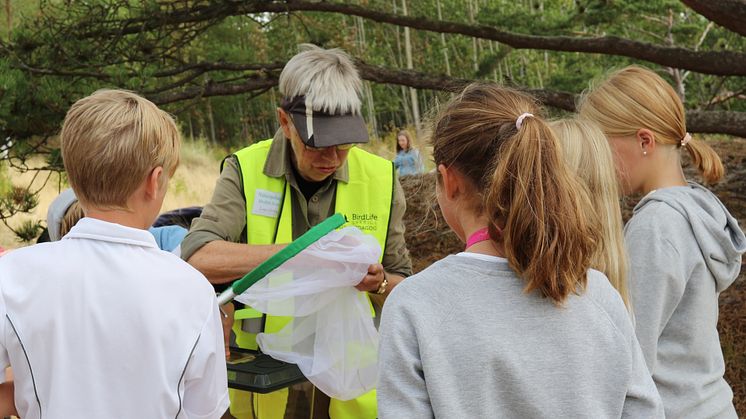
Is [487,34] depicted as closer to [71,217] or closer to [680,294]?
[71,217]

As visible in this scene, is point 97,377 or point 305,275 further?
point 305,275

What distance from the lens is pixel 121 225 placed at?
5.46 ft

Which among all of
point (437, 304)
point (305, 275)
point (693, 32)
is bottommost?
point (693, 32)

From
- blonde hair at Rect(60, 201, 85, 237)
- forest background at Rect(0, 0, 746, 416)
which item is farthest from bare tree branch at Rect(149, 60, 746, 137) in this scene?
blonde hair at Rect(60, 201, 85, 237)

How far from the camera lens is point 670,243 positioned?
201 centimetres

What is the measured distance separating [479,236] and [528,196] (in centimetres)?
13

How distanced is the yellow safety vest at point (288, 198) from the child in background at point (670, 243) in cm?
65

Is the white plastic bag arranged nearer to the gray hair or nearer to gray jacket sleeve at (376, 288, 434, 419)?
the gray hair

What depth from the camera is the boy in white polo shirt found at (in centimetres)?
155

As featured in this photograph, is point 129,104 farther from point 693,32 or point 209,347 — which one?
point 693,32

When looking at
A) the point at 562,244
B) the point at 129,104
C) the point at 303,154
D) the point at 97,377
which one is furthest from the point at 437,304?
the point at 303,154

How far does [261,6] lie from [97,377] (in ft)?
16.6

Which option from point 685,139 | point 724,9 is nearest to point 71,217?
point 685,139

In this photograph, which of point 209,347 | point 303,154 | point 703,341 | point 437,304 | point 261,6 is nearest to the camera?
point 437,304
